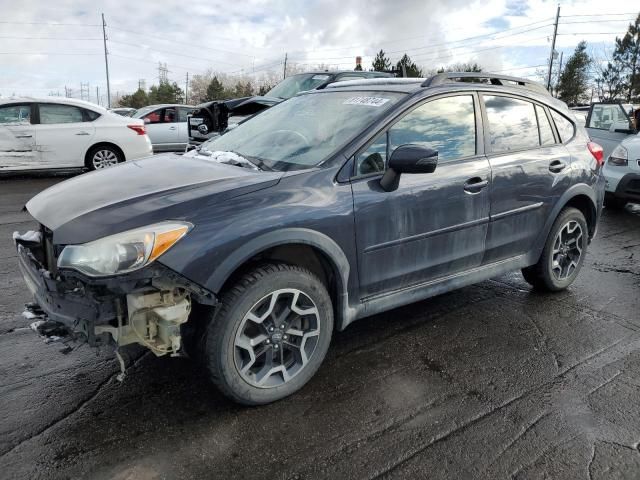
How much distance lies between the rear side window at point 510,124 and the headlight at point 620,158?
184 inches

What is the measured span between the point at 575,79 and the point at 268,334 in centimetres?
6059

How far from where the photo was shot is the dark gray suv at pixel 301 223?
2.44 m

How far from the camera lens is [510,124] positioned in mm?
3914

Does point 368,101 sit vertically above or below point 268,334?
above

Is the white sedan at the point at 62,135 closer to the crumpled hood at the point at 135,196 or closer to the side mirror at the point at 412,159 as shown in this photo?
the crumpled hood at the point at 135,196

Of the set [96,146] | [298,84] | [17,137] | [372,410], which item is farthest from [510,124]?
[17,137]

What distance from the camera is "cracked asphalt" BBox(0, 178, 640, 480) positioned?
2.38m

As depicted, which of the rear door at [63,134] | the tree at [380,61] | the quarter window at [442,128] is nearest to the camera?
the quarter window at [442,128]

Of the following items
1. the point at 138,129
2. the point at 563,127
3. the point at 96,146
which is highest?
the point at 138,129

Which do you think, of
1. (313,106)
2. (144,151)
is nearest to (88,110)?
(144,151)

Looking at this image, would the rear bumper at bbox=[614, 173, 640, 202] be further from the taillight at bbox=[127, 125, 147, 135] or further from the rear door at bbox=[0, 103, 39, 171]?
the rear door at bbox=[0, 103, 39, 171]

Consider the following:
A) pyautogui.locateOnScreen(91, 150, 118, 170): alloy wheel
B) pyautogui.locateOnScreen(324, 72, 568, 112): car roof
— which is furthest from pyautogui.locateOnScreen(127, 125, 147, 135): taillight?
pyautogui.locateOnScreen(324, 72, 568, 112): car roof

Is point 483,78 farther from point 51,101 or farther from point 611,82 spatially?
point 611,82

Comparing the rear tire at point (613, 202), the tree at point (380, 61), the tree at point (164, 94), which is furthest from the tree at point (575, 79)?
the rear tire at point (613, 202)
